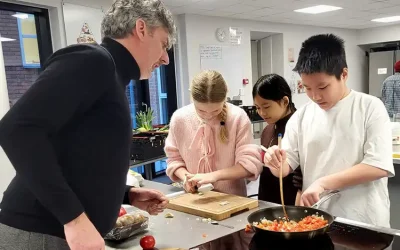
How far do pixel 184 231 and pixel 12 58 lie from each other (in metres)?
3.00

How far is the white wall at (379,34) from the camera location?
730 centimetres

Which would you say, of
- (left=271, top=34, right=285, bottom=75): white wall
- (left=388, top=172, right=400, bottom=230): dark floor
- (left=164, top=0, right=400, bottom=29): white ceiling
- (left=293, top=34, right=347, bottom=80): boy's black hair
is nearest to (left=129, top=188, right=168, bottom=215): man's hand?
(left=293, top=34, right=347, bottom=80): boy's black hair

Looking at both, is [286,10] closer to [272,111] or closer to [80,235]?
[272,111]

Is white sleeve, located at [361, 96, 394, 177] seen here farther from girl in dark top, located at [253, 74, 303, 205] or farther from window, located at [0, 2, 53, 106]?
window, located at [0, 2, 53, 106]

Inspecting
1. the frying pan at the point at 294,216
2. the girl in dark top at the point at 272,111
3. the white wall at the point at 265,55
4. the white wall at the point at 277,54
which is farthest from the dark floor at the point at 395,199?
the white wall at the point at 265,55

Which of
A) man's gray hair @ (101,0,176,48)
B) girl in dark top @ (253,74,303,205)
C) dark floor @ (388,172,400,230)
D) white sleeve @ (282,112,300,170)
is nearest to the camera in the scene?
man's gray hair @ (101,0,176,48)

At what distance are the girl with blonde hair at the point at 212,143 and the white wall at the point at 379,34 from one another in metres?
6.92

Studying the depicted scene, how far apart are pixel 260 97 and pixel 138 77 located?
102 cm

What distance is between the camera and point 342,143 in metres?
1.31

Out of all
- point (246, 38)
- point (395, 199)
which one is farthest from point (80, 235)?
point (246, 38)

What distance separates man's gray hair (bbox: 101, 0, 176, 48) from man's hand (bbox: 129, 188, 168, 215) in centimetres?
50

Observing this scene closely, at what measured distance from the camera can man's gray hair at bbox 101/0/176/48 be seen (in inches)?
34.2

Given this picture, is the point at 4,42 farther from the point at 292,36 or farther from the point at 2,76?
the point at 292,36

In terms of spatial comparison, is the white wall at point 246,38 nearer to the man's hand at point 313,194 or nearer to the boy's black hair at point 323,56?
the boy's black hair at point 323,56
